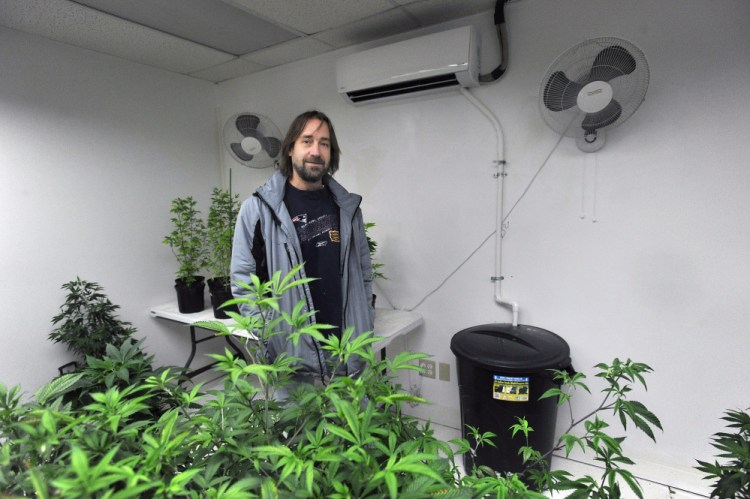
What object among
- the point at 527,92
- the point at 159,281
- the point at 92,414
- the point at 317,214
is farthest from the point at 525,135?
the point at 159,281

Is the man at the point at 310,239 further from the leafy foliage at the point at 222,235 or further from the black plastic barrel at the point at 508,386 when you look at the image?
the leafy foliage at the point at 222,235

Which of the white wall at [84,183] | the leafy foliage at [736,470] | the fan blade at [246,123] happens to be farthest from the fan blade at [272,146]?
the leafy foliage at [736,470]

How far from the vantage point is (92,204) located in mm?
2408

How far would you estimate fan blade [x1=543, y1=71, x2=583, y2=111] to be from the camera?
166 centimetres

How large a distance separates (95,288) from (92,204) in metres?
0.54

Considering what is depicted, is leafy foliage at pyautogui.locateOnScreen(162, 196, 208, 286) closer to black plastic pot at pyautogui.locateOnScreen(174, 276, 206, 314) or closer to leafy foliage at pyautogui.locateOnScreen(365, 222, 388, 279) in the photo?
black plastic pot at pyautogui.locateOnScreen(174, 276, 206, 314)

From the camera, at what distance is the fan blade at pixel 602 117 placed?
162 centimetres

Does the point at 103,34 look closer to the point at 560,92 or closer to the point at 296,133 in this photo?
the point at 296,133

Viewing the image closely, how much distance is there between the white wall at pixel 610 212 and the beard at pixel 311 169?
801mm

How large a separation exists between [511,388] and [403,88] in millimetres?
1673

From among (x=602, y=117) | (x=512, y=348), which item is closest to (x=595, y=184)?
(x=602, y=117)

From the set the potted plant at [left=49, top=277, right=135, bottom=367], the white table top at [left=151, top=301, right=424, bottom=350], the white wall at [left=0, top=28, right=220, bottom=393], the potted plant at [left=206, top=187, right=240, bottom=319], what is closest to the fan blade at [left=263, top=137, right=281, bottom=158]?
the potted plant at [left=206, top=187, right=240, bottom=319]

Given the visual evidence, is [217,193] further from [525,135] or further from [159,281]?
[525,135]

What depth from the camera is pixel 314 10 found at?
1.93 m
